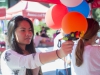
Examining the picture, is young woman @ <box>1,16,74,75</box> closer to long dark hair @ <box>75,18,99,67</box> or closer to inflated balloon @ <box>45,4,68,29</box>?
long dark hair @ <box>75,18,99,67</box>

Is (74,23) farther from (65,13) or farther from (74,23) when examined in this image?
(65,13)

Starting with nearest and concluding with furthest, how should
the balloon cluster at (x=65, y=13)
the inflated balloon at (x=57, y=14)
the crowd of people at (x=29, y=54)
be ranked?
1. the crowd of people at (x=29, y=54)
2. the balloon cluster at (x=65, y=13)
3. the inflated balloon at (x=57, y=14)

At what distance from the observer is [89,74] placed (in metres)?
1.64

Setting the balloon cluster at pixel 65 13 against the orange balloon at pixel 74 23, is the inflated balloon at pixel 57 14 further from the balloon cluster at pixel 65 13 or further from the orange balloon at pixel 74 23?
the orange balloon at pixel 74 23

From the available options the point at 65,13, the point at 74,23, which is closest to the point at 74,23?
the point at 74,23

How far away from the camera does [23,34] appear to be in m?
1.22

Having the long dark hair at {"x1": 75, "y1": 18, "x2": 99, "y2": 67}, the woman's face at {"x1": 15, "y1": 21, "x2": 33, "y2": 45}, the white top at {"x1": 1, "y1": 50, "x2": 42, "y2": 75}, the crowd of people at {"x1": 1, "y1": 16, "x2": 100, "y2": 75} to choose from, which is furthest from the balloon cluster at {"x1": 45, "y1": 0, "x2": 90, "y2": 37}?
the white top at {"x1": 1, "y1": 50, "x2": 42, "y2": 75}

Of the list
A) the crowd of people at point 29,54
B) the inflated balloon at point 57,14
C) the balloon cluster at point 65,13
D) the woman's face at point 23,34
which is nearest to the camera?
the crowd of people at point 29,54

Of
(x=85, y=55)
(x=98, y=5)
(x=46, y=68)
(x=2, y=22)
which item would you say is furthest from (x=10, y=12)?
(x=85, y=55)

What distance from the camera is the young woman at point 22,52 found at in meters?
1.08

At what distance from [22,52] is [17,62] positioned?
16 cm

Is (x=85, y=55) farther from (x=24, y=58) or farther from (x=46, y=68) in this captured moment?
(x=46, y=68)

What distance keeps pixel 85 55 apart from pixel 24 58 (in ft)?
2.28

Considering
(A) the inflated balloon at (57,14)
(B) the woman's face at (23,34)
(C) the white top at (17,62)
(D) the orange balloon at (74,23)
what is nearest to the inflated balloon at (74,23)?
(D) the orange balloon at (74,23)
